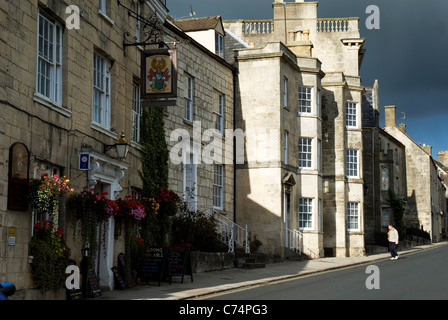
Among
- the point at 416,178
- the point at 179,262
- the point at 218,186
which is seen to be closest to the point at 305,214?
the point at 218,186

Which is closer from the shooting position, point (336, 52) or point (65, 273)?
point (65, 273)

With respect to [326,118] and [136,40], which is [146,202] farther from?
[326,118]

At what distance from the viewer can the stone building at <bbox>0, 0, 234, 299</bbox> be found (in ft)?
42.3

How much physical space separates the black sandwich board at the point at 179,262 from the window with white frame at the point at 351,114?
2115 cm

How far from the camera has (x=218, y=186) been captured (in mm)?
27406

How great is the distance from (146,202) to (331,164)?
56.2 feet

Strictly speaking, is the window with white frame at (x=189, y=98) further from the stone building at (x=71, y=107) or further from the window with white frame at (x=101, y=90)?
the window with white frame at (x=101, y=90)

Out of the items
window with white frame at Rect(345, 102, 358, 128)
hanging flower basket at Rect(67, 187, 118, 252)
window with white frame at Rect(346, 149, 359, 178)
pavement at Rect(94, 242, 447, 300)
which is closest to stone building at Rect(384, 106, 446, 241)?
window with white frame at Rect(346, 149, 359, 178)

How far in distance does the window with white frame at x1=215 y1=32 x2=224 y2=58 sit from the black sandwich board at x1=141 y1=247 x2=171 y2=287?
12.9 m

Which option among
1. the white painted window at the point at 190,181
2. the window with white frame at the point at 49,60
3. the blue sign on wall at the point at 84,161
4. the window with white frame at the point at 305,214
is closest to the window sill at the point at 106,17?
the window with white frame at the point at 49,60

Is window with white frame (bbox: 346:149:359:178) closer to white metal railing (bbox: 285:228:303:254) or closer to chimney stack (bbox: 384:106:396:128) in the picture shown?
white metal railing (bbox: 285:228:303:254)

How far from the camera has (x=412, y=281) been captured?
57.5 feet

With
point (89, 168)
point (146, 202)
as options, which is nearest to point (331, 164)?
point (146, 202)

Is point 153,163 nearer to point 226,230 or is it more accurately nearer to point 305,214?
point 226,230
